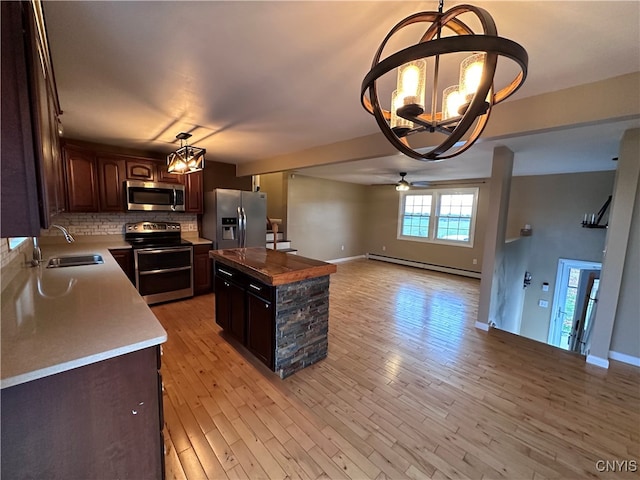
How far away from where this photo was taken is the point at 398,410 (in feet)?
6.57

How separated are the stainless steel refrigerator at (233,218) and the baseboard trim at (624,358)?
485 centimetres

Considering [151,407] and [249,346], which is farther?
[249,346]

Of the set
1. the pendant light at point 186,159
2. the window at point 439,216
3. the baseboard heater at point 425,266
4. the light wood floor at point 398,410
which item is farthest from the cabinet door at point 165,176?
the baseboard heater at point 425,266

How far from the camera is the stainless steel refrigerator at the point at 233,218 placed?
14.1ft

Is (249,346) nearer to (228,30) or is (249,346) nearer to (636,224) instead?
(228,30)

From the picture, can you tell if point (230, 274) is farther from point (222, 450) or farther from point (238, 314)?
point (222, 450)

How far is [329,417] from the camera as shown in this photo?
1.91 m

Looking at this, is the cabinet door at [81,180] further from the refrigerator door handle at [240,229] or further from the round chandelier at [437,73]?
the round chandelier at [437,73]

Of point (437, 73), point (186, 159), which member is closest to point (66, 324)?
point (437, 73)

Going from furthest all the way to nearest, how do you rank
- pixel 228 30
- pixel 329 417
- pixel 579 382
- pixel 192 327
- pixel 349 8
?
pixel 192 327, pixel 579 382, pixel 329 417, pixel 228 30, pixel 349 8

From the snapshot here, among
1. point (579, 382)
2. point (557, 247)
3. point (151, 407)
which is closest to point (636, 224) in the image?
point (579, 382)

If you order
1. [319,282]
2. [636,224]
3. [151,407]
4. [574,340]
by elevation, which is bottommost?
[574,340]

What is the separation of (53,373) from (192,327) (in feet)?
8.02

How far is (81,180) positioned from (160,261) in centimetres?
144
